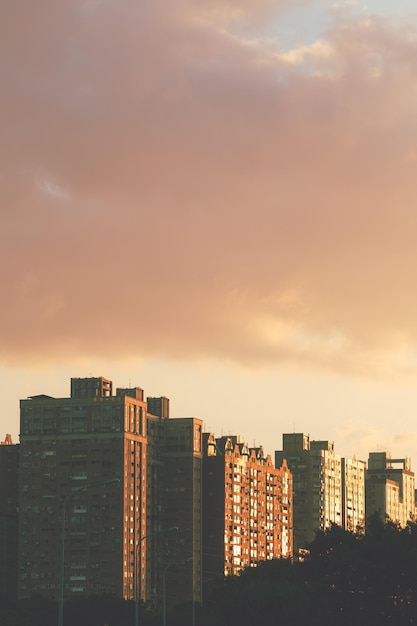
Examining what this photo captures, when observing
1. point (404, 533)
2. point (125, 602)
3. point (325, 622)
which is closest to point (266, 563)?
point (125, 602)

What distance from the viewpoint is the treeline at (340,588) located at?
3871 inches

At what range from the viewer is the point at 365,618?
106375 millimetres

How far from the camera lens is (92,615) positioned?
603 ft

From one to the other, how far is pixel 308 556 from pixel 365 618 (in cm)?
1257

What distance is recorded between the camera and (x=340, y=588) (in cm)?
11069

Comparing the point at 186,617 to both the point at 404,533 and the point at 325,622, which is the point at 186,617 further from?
the point at 325,622

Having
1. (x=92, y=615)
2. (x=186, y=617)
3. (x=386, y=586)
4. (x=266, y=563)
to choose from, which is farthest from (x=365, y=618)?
(x=186, y=617)

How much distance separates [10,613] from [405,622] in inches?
3399

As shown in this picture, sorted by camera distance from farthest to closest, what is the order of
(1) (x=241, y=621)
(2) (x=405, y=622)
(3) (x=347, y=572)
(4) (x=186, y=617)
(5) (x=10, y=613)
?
(4) (x=186, y=617) < (5) (x=10, y=613) < (3) (x=347, y=572) < (2) (x=405, y=622) < (1) (x=241, y=621)

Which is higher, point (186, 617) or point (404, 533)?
point (404, 533)

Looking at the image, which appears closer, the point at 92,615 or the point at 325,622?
the point at 325,622

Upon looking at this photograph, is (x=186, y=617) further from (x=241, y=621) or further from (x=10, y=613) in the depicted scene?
(x=241, y=621)

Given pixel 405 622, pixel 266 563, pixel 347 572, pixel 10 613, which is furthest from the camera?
pixel 10 613

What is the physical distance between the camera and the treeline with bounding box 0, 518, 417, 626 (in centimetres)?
9831
